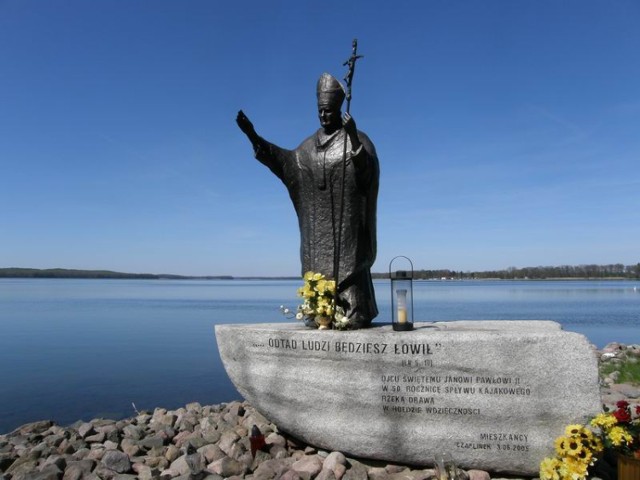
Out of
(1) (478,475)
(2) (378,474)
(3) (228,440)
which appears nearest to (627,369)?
(1) (478,475)

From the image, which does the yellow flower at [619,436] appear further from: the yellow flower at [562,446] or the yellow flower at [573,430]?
the yellow flower at [562,446]

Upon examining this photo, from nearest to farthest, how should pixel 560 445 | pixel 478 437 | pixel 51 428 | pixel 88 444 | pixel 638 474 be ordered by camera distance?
pixel 638 474
pixel 560 445
pixel 478 437
pixel 88 444
pixel 51 428

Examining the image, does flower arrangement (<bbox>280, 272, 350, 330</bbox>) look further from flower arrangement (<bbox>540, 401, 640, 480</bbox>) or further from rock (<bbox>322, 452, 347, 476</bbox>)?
flower arrangement (<bbox>540, 401, 640, 480</bbox>)

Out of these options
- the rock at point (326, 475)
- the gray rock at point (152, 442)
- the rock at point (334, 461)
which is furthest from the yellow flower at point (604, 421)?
the gray rock at point (152, 442)

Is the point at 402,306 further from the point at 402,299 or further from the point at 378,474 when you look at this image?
the point at 378,474

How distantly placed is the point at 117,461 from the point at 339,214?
159 inches

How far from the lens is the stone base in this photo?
5.80 meters

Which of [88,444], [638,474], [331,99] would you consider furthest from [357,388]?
[88,444]

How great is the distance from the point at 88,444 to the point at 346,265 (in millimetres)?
4517

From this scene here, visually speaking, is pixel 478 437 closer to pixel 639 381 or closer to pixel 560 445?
pixel 560 445

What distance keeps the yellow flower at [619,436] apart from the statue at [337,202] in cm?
294

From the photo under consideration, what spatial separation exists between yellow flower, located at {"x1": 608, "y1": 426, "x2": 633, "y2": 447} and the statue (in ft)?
9.63

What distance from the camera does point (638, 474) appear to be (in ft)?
16.6

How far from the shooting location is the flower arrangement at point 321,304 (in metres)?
6.80
